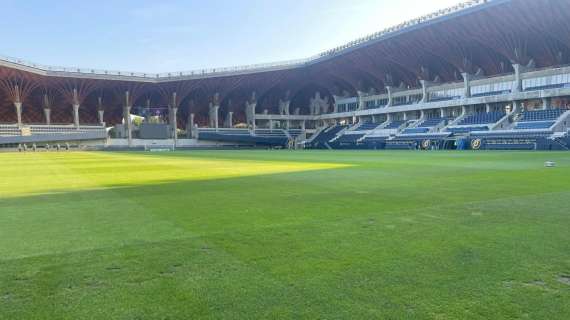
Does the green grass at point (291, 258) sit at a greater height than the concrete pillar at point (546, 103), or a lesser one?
lesser

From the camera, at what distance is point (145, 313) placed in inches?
177

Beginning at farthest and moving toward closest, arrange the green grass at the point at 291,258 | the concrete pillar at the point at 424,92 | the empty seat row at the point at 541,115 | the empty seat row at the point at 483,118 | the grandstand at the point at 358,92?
the concrete pillar at the point at 424,92 < the empty seat row at the point at 483,118 < the grandstand at the point at 358,92 < the empty seat row at the point at 541,115 < the green grass at the point at 291,258

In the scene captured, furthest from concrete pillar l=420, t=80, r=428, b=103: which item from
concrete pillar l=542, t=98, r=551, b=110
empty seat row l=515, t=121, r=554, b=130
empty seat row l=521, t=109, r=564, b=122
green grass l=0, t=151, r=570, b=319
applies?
green grass l=0, t=151, r=570, b=319

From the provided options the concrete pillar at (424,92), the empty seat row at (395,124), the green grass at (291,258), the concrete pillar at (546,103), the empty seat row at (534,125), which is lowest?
the green grass at (291,258)

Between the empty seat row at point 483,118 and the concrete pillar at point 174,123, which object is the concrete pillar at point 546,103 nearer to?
the empty seat row at point 483,118

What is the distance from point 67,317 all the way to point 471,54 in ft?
291

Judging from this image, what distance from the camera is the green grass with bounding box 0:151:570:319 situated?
4.62 meters

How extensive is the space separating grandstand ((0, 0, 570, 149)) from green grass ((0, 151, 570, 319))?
58.2 metres

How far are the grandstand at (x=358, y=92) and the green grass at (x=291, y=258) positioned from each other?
58212mm

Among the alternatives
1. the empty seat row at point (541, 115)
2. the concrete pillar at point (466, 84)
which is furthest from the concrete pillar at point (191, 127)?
the empty seat row at point (541, 115)

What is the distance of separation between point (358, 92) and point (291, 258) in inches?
4400

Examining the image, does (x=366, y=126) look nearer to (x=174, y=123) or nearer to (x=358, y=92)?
(x=358, y=92)

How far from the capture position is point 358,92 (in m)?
115

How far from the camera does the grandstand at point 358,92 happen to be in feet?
233
